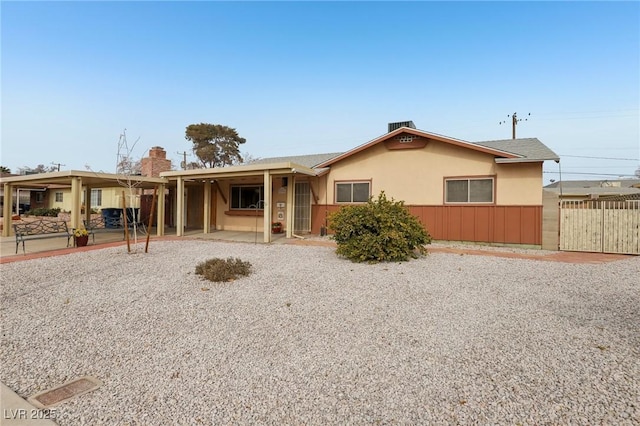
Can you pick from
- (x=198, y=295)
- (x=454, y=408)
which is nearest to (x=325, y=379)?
(x=454, y=408)

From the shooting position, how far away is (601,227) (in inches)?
376

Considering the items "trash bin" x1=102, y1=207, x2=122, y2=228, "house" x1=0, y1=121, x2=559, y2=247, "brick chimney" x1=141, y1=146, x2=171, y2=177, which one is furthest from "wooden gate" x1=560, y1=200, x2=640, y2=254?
"trash bin" x1=102, y1=207, x2=122, y2=228

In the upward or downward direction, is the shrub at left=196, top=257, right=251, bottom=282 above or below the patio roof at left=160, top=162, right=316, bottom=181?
below

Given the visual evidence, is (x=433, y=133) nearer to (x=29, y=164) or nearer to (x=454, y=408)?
A: (x=454, y=408)

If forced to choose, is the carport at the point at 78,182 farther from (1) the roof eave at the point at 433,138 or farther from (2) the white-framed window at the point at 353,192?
(2) the white-framed window at the point at 353,192

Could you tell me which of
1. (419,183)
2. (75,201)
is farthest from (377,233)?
(75,201)

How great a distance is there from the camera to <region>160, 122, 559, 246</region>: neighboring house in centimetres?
1046

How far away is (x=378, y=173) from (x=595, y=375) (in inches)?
406

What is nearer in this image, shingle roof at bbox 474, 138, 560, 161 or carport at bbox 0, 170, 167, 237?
shingle roof at bbox 474, 138, 560, 161

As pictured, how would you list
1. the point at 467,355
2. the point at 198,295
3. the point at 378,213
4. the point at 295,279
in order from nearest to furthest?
the point at 467,355 < the point at 198,295 < the point at 295,279 < the point at 378,213

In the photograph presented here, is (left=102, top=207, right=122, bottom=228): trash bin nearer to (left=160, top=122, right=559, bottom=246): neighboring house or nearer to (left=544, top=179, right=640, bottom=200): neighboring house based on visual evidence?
(left=160, top=122, right=559, bottom=246): neighboring house

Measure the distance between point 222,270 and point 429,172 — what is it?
343 inches

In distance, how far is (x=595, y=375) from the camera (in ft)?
9.14

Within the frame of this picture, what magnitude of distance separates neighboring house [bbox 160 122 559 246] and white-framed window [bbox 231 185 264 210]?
0.11 m
